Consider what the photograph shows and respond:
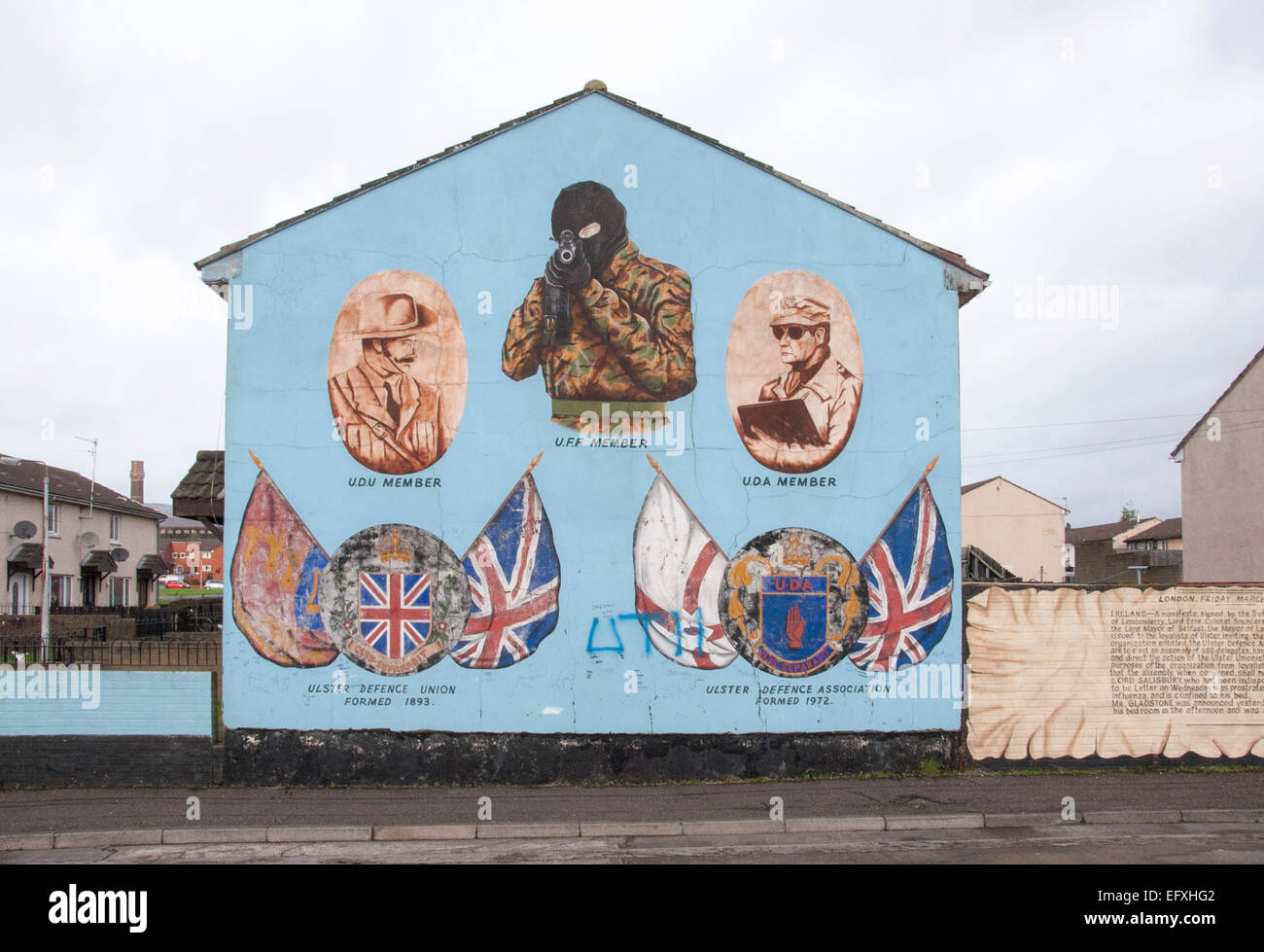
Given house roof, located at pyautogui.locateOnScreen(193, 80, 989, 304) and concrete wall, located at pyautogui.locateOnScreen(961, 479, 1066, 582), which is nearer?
house roof, located at pyautogui.locateOnScreen(193, 80, 989, 304)

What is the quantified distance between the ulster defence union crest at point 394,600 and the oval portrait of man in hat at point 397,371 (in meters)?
0.99

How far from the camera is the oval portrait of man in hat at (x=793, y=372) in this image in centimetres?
1151

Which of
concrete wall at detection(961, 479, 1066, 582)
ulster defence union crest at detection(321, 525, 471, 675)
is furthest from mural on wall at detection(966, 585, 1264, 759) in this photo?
concrete wall at detection(961, 479, 1066, 582)

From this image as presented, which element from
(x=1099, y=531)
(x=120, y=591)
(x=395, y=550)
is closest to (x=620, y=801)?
(x=395, y=550)

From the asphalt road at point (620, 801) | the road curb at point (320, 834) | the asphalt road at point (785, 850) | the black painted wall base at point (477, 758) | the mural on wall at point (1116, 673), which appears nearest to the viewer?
the asphalt road at point (785, 850)

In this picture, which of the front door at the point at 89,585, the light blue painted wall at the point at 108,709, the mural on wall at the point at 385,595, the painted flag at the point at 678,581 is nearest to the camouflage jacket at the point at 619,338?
the painted flag at the point at 678,581

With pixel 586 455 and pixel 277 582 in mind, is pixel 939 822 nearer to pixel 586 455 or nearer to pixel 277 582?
pixel 586 455

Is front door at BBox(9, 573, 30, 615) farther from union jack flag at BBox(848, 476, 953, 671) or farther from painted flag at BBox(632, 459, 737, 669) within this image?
union jack flag at BBox(848, 476, 953, 671)

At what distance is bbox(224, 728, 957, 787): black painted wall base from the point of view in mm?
11008

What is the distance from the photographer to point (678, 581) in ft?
37.1

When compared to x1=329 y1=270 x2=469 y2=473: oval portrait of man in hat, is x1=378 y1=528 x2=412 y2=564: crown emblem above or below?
below

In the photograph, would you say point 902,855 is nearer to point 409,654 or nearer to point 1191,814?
point 1191,814

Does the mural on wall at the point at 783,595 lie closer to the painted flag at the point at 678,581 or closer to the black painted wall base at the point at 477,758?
the painted flag at the point at 678,581

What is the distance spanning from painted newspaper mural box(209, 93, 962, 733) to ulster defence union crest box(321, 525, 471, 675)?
33mm
